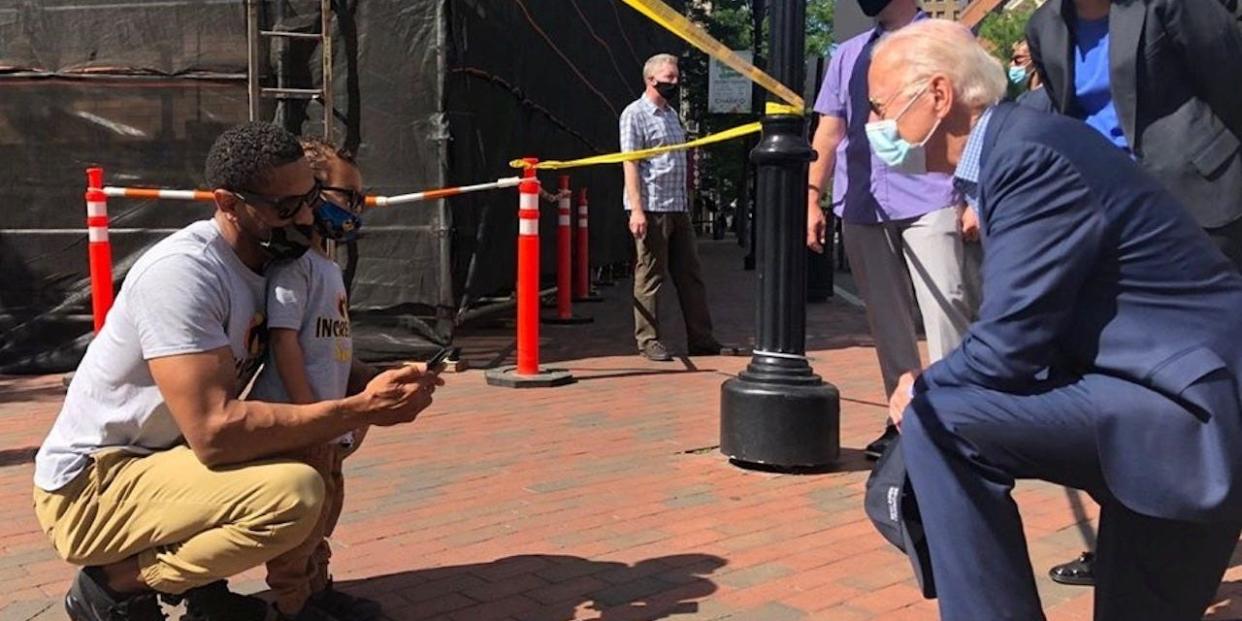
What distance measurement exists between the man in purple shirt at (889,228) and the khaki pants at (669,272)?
2.81 metres

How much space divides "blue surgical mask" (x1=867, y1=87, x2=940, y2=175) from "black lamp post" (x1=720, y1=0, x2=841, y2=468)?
197cm

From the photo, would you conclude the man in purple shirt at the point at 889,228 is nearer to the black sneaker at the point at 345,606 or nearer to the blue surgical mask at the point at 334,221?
the blue surgical mask at the point at 334,221

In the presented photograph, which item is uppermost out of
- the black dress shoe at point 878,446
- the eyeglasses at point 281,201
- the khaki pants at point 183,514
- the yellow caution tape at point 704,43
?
the yellow caution tape at point 704,43

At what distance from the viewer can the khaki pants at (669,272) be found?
780 cm

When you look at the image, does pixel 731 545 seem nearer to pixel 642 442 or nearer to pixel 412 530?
pixel 412 530

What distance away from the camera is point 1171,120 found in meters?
3.15

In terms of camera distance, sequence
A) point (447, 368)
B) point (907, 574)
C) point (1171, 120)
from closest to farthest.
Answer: point (1171, 120), point (907, 574), point (447, 368)

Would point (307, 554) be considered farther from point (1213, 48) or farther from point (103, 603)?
point (1213, 48)

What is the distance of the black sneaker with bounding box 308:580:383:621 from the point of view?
3.18 m

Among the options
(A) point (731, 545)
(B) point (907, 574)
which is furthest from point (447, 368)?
(B) point (907, 574)

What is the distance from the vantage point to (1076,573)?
3.43m

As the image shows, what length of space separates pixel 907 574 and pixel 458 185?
190 inches

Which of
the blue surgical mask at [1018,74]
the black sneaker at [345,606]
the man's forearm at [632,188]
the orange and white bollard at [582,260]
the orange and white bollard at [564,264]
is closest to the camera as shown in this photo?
the black sneaker at [345,606]

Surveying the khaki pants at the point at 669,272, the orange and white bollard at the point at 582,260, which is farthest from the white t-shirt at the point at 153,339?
the orange and white bollard at the point at 582,260
